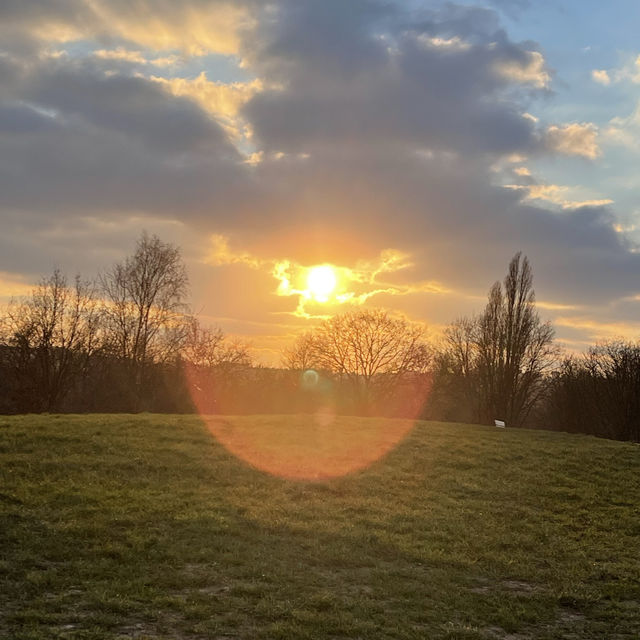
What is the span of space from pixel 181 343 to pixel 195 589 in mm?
47090

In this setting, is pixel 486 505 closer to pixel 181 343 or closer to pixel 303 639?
pixel 303 639

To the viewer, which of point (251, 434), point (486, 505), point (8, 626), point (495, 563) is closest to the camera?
point (8, 626)

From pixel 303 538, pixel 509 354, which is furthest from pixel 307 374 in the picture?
pixel 303 538

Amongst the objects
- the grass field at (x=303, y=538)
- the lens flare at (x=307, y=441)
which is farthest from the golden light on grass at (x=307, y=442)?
the grass field at (x=303, y=538)

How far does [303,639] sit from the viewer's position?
771cm

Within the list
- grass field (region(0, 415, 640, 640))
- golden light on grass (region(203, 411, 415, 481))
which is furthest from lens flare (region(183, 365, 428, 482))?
grass field (region(0, 415, 640, 640))

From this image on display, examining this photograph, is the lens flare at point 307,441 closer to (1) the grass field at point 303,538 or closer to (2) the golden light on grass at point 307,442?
(2) the golden light on grass at point 307,442

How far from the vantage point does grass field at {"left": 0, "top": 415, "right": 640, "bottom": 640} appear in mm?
8570

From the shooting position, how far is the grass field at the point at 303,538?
28.1 ft

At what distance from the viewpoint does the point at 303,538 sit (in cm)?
1336

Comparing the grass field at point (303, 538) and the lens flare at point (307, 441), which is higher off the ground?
the lens flare at point (307, 441)

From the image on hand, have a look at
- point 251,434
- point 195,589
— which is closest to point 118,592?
point 195,589

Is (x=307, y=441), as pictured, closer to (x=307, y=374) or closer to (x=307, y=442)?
(x=307, y=442)

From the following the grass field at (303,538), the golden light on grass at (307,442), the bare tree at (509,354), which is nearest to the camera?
the grass field at (303,538)
